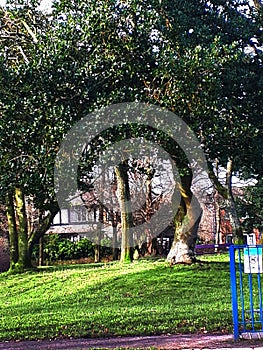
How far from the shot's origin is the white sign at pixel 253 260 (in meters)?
7.91

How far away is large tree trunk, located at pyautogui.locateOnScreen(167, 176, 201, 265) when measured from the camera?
56.8ft

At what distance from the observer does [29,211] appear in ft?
109

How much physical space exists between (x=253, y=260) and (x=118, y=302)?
20.5 ft

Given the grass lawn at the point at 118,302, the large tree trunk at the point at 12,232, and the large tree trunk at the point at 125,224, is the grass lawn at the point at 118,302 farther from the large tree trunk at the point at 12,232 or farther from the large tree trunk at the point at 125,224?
the large tree trunk at the point at 125,224

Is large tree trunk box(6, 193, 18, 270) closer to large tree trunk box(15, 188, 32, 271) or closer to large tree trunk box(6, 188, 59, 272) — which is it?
large tree trunk box(6, 188, 59, 272)

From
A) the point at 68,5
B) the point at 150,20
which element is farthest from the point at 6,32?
the point at 150,20

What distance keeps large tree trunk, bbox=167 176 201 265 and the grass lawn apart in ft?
1.63

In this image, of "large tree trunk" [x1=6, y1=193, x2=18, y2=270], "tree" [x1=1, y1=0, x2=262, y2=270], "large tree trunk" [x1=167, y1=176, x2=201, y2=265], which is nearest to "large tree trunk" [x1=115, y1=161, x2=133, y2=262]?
"large tree trunk" [x1=167, y1=176, x2=201, y2=265]

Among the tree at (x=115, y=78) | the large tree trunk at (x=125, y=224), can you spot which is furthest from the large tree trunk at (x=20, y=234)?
the tree at (x=115, y=78)

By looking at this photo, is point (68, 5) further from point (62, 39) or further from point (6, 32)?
point (6, 32)

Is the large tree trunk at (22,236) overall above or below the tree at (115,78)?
below

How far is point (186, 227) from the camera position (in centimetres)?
1730

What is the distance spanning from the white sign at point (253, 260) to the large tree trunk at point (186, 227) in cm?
919

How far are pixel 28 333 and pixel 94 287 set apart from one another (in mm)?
6603
